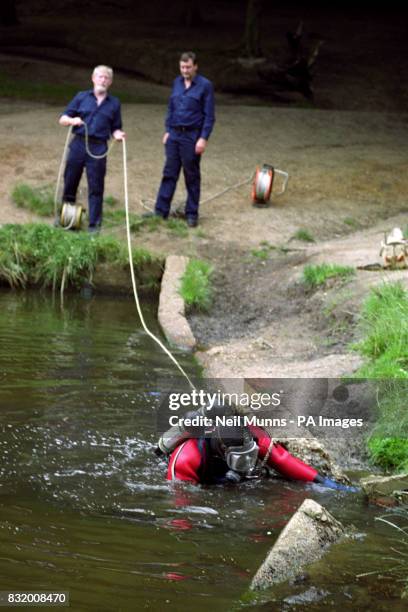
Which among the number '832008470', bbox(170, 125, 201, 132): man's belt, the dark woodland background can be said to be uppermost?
the dark woodland background

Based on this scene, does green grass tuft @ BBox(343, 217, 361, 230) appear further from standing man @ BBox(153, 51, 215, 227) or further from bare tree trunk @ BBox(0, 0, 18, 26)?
bare tree trunk @ BBox(0, 0, 18, 26)

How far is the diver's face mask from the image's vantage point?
6.42 m

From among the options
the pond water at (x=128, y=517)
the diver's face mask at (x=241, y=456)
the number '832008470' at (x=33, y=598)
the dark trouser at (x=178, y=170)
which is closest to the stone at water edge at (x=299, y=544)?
the pond water at (x=128, y=517)

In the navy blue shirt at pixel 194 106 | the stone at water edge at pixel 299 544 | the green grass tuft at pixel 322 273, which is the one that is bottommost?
the stone at water edge at pixel 299 544

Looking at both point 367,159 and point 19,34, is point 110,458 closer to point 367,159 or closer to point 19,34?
point 367,159

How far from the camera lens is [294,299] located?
10938 millimetres

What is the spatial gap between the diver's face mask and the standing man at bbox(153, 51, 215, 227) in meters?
6.38

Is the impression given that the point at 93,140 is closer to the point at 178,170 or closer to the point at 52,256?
the point at 178,170

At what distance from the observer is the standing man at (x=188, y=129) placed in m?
12.3

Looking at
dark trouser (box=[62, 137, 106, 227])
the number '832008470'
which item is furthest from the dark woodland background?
the number '832008470'

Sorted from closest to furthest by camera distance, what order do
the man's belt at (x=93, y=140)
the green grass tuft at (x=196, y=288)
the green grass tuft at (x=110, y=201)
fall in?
the green grass tuft at (x=196, y=288)
the man's belt at (x=93, y=140)
the green grass tuft at (x=110, y=201)

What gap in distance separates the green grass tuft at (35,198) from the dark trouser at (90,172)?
1.59 feet

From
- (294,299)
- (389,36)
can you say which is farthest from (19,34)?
(294,299)

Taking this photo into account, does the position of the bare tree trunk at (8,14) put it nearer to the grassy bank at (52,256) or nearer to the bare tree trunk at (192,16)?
the bare tree trunk at (192,16)
